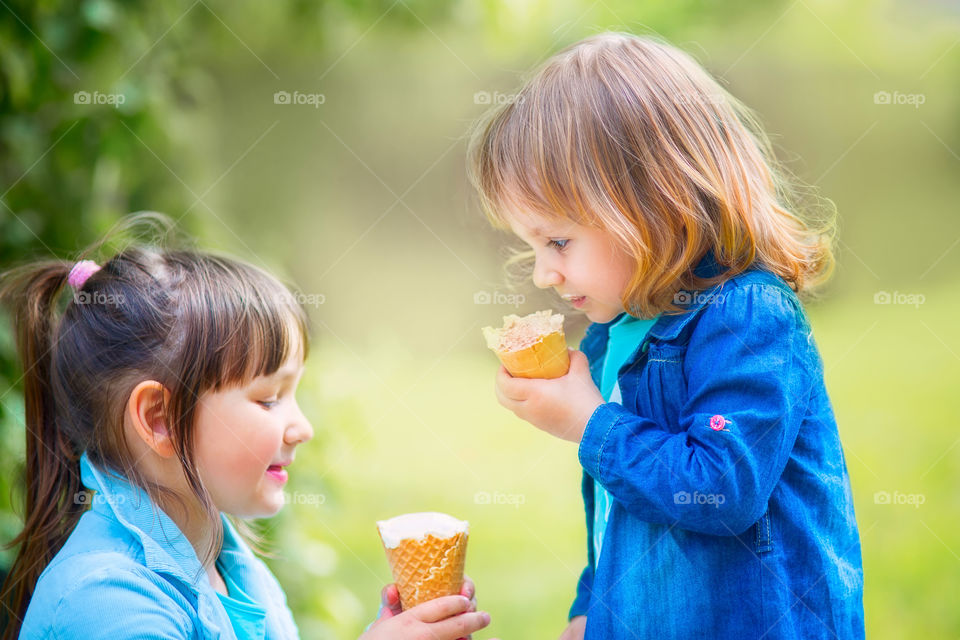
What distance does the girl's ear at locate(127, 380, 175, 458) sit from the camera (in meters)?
1.22

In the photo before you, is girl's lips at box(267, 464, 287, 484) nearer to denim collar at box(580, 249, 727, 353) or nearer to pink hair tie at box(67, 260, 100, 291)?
pink hair tie at box(67, 260, 100, 291)

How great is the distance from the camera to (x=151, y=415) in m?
1.23

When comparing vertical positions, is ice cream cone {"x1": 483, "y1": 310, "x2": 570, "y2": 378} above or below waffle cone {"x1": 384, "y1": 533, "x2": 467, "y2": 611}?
above

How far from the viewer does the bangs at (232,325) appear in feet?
4.11

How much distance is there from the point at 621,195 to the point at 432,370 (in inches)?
103

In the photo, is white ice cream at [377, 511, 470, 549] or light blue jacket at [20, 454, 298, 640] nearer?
light blue jacket at [20, 454, 298, 640]

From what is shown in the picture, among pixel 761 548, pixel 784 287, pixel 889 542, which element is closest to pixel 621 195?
pixel 784 287
